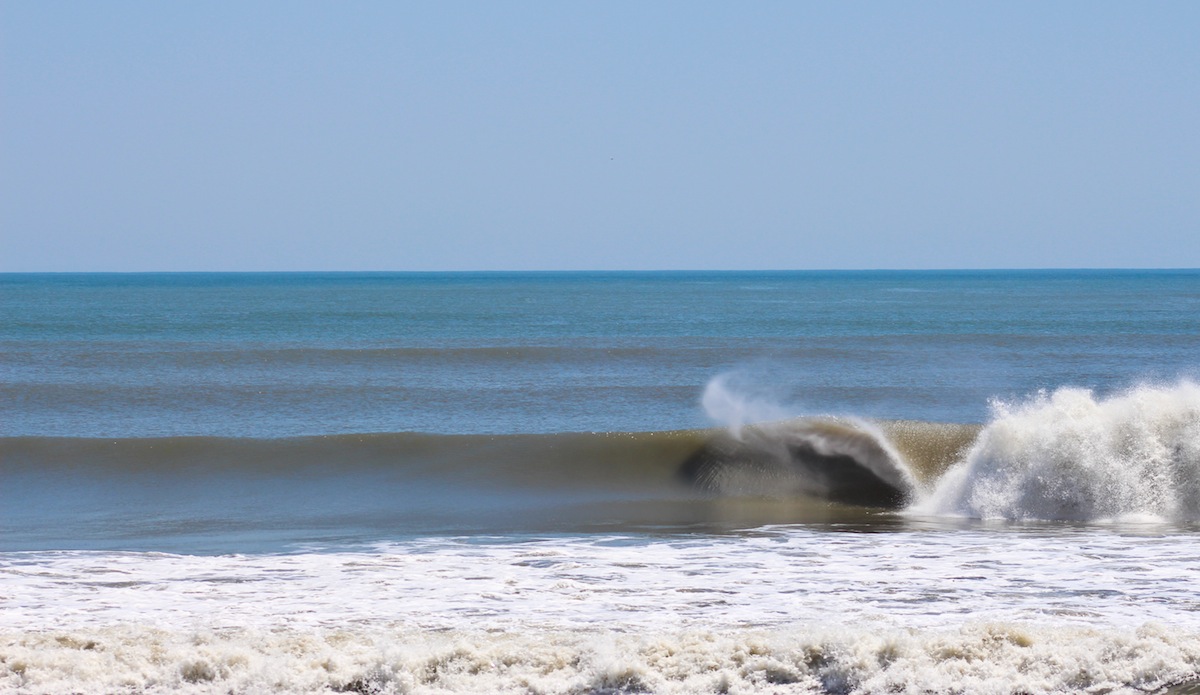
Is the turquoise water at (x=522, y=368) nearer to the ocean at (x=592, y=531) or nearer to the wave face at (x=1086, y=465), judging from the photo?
the ocean at (x=592, y=531)

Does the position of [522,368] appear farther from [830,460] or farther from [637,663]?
[637,663]

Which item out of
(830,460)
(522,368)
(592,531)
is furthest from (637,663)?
(522,368)

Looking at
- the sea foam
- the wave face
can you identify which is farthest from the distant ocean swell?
the sea foam

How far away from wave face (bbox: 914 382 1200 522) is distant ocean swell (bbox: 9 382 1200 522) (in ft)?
0.05

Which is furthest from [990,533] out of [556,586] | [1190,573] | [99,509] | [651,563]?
[99,509]

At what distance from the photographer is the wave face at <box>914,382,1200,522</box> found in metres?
11.5

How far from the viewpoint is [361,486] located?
1373 cm

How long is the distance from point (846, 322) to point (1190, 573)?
38075 mm

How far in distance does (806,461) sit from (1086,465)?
317cm

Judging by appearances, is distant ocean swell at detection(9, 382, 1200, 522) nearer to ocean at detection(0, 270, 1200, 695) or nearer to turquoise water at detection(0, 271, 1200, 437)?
ocean at detection(0, 270, 1200, 695)

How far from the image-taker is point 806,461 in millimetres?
13992

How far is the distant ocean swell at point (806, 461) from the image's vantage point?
11.8 m

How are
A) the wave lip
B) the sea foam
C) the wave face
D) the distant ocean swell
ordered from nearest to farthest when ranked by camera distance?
the sea foam, the wave face, the distant ocean swell, the wave lip

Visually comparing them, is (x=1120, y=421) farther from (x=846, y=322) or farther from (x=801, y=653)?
(x=846, y=322)
